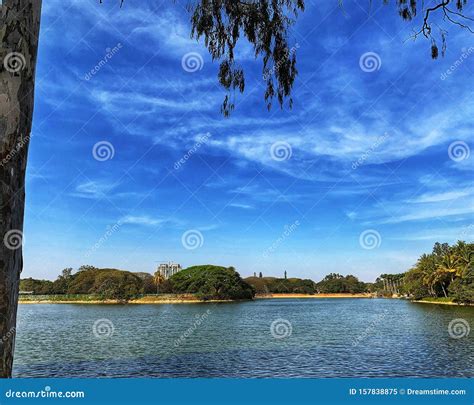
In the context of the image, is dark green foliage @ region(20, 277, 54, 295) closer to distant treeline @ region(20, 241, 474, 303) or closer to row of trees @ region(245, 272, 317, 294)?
distant treeline @ region(20, 241, 474, 303)

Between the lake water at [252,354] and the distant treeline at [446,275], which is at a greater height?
the distant treeline at [446,275]

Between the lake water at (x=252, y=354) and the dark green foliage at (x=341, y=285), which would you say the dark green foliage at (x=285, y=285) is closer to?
the dark green foliage at (x=341, y=285)

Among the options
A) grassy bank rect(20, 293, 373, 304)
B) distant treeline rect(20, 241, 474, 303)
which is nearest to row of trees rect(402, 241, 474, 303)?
distant treeline rect(20, 241, 474, 303)

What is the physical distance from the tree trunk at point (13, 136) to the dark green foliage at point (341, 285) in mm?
116717

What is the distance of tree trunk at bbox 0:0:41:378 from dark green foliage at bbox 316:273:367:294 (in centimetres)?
11672

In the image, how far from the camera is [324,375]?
38.6 ft

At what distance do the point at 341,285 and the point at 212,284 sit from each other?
181 ft

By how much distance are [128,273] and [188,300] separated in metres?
12.6

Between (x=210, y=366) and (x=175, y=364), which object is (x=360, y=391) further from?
(x=175, y=364)

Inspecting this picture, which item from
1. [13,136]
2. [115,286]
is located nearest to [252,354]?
[13,136]

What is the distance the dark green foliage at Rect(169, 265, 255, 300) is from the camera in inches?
2844

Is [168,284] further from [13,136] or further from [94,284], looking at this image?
[13,136]

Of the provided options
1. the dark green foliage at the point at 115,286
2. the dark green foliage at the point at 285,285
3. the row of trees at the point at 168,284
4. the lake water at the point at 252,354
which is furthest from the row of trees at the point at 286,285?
the lake water at the point at 252,354

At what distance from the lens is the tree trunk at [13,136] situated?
→ 130 inches
